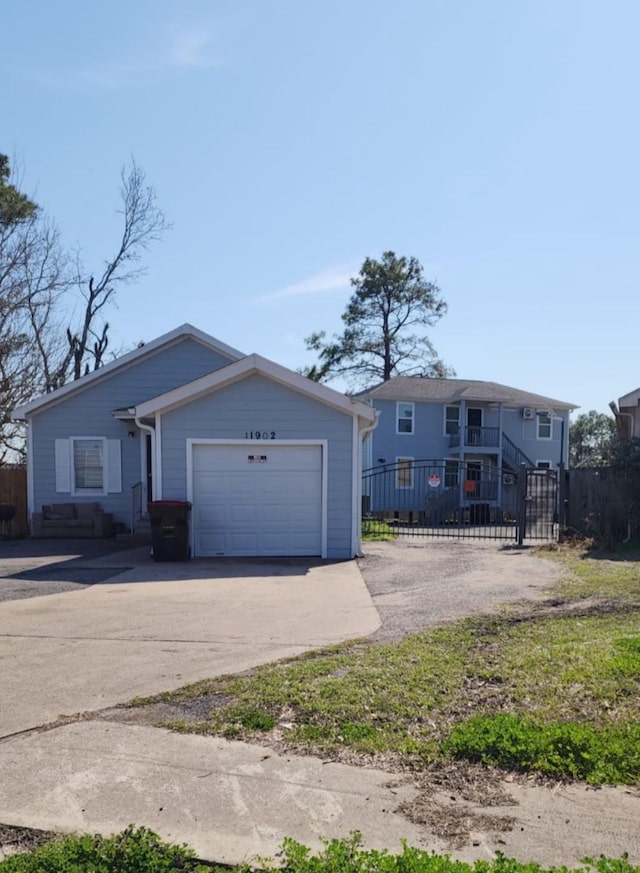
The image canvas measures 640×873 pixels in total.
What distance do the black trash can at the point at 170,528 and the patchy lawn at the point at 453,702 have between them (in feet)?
22.0

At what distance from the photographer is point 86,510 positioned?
1748 centimetres

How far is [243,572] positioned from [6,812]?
26.8ft

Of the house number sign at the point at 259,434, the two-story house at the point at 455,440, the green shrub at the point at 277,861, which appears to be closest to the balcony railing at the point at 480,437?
the two-story house at the point at 455,440

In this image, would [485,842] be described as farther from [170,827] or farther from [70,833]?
[70,833]

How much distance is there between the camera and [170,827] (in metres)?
3.28

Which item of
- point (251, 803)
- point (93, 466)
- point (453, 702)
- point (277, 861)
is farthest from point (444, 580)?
point (93, 466)

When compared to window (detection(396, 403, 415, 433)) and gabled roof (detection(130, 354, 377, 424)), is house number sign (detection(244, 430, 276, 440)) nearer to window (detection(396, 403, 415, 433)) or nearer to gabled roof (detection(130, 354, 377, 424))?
gabled roof (detection(130, 354, 377, 424))

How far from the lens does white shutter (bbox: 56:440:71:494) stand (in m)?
17.8

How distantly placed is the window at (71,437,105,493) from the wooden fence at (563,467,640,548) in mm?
12446

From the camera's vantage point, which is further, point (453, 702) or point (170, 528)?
point (170, 528)

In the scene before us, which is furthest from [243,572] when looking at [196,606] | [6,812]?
[6,812]

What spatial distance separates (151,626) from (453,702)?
392 cm

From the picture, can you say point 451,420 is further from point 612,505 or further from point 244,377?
point 244,377

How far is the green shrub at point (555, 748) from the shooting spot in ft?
12.6
